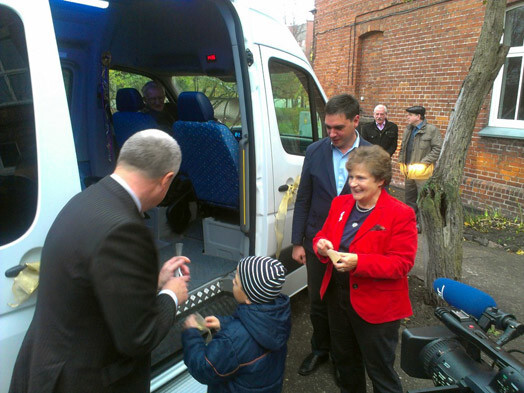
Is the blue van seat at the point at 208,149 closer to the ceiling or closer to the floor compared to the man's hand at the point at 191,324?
closer to the ceiling

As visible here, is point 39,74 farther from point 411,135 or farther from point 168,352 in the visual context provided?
point 411,135

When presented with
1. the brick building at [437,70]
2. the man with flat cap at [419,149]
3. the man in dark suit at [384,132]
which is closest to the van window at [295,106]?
the man with flat cap at [419,149]

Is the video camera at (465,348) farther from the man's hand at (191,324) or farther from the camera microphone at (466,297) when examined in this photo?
the man's hand at (191,324)

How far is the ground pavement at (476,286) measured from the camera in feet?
8.42

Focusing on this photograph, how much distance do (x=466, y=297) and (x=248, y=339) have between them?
0.81 m

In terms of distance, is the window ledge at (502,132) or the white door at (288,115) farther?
the window ledge at (502,132)

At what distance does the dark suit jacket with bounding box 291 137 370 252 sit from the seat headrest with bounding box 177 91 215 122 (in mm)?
939

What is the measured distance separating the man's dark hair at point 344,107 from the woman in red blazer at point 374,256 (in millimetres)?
439

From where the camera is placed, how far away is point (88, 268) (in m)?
1.05

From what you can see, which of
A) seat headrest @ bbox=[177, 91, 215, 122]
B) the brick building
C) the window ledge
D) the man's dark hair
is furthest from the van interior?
the window ledge

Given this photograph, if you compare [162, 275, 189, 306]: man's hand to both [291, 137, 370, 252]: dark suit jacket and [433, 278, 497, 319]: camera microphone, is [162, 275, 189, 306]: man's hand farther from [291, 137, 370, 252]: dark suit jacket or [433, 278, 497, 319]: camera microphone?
[291, 137, 370, 252]: dark suit jacket

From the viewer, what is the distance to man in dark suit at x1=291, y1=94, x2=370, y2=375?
2.27 m

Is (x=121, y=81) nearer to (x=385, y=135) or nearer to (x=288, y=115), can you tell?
(x=288, y=115)

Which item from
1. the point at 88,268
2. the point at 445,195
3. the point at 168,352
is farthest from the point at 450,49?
the point at 88,268
